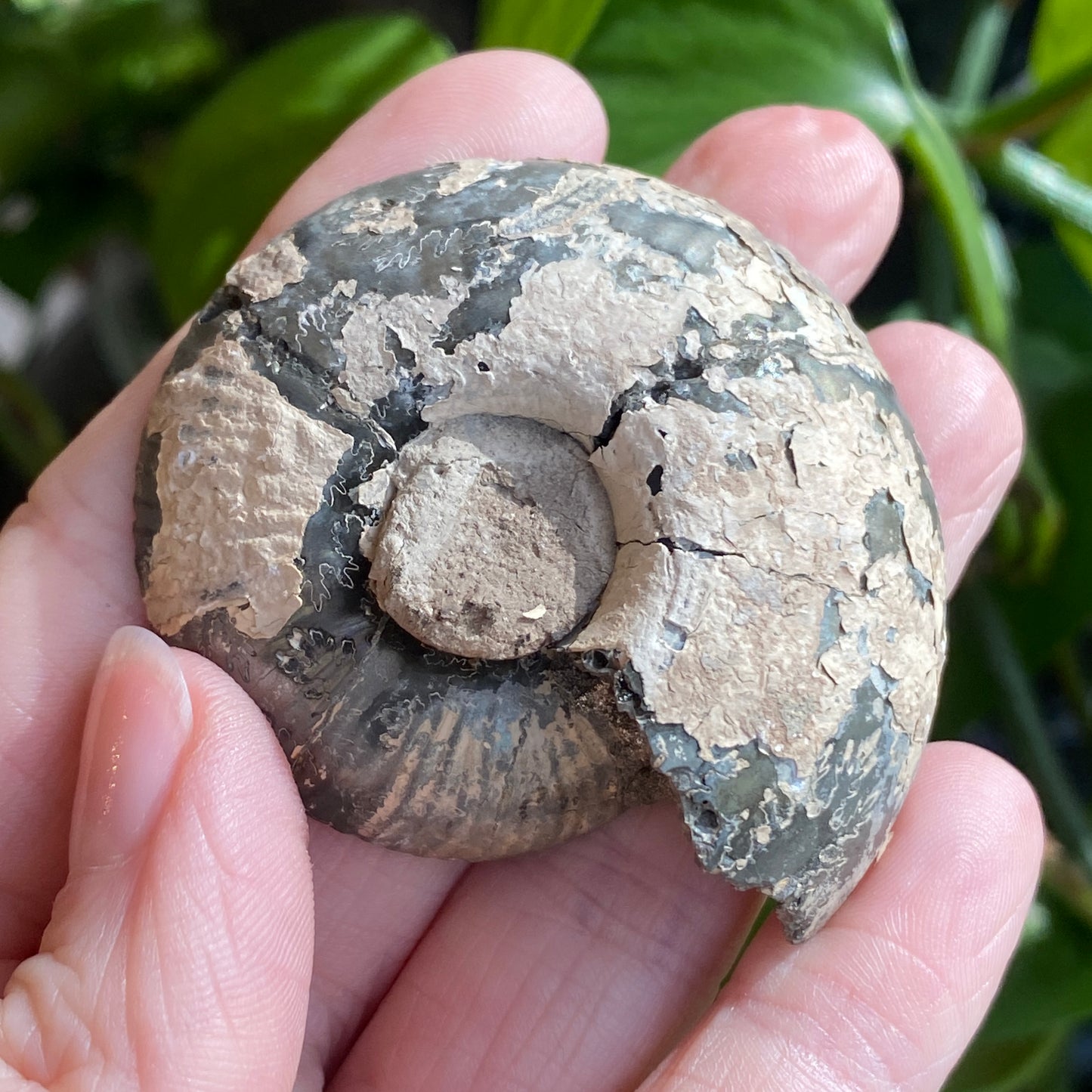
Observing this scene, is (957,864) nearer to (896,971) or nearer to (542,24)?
(896,971)

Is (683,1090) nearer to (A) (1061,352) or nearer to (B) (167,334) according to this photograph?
(A) (1061,352)

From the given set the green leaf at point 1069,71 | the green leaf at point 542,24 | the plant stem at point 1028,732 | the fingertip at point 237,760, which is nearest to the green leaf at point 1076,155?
the green leaf at point 1069,71

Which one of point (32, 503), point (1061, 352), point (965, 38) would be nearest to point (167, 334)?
point (32, 503)

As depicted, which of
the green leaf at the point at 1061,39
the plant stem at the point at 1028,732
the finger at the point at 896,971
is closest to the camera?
the finger at the point at 896,971

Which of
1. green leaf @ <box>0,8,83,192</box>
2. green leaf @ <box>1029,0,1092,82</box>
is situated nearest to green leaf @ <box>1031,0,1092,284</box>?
green leaf @ <box>1029,0,1092,82</box>

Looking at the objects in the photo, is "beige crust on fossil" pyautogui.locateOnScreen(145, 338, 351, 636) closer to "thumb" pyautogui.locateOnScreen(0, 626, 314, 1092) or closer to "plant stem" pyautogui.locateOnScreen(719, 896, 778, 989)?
"thumb" pyautogui.locateOnScreen(0, 626, 314, 1092)

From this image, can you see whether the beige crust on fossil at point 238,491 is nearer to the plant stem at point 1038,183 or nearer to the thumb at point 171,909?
the thumb at point 171,909
